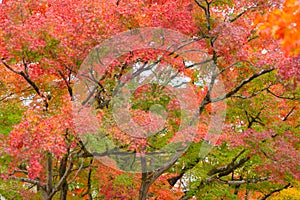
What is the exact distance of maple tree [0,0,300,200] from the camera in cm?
955

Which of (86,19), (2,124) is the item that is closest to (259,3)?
(86,19)

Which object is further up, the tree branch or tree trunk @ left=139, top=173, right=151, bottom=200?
the tree branch

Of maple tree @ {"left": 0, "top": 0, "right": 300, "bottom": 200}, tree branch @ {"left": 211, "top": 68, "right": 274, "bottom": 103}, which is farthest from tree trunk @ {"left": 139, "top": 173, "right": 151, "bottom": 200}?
tree branch @ {"left": 211, "top": 68, "right": 274, "bottom": 103}

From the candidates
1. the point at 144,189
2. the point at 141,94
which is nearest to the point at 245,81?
the point at 141,94

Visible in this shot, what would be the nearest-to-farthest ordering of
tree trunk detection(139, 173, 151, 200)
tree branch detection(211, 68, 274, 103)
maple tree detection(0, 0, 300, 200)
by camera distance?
maple tree detection(0, 0, 300, 200)
tree branch detection(211, 68, 274, 103)
tree trunk detection(139, 173, 151, 200)

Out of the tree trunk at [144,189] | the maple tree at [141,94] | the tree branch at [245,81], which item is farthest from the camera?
the tree trunk at [144,189]

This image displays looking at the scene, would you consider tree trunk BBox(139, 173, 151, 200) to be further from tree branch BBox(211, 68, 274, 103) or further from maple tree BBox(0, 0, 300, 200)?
tree branch BBox(211, 68, 274, 103)

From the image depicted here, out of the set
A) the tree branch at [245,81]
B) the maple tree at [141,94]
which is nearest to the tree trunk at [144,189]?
the maple tree at [141,94]

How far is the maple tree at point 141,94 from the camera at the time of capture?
31.3 ft

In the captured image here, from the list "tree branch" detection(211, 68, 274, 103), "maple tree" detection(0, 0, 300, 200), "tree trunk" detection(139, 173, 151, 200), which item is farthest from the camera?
"tree trunk" detection(139, 173, 151, 200)

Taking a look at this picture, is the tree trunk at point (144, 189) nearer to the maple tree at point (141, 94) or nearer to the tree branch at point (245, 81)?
the maple tree at point (141, 94)

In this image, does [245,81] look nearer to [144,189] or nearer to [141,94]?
[141,94]

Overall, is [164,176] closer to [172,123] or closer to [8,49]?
[172,123]

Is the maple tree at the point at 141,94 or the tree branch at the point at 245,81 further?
the tree branch at the point at 245,81
